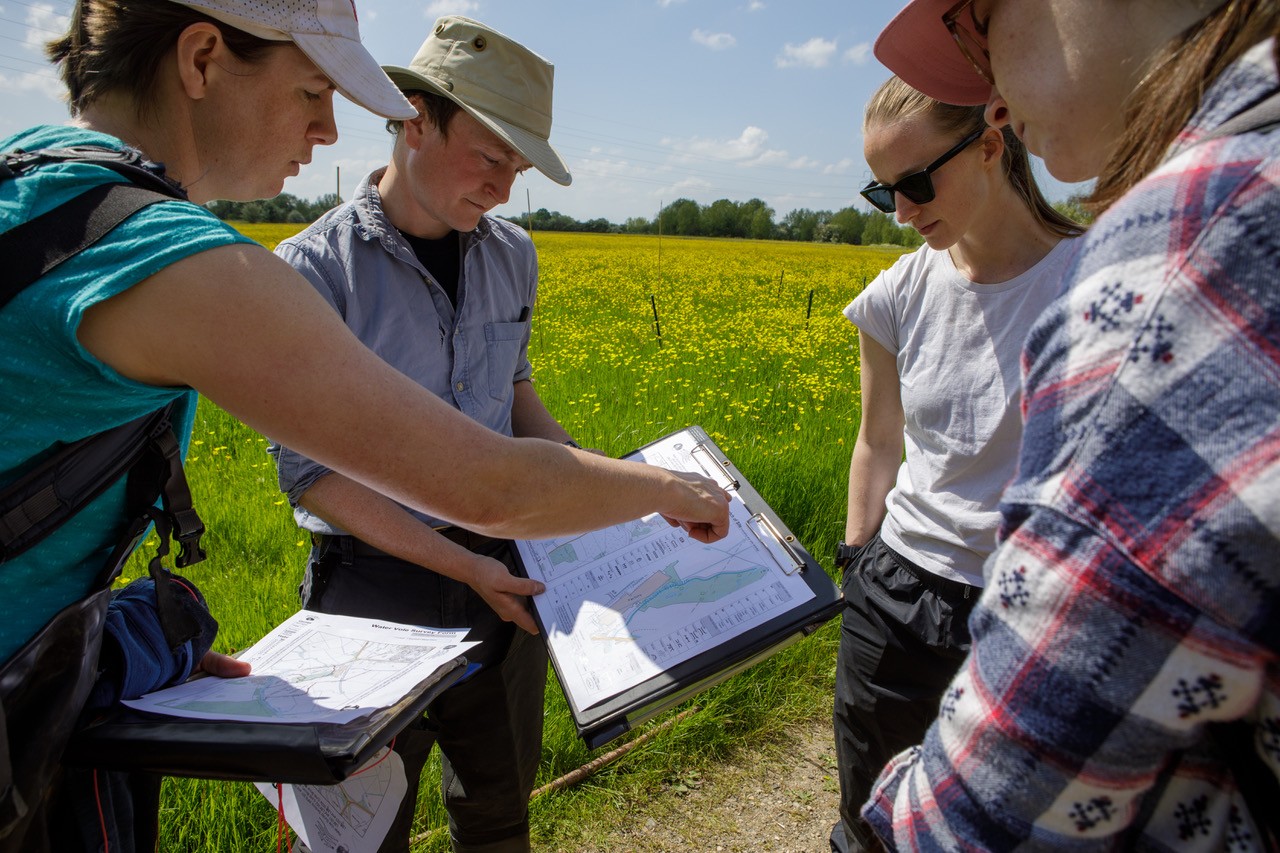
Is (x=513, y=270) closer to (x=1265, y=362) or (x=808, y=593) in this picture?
(x=808, y=593)

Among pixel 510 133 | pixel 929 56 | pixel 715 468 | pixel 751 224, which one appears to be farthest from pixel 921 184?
pixel 751 224

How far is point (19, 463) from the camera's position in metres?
0.95

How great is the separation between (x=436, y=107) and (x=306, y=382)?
1.33 m

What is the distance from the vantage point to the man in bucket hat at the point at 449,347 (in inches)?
72.1

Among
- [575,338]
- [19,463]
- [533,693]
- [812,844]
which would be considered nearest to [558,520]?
[19,463]

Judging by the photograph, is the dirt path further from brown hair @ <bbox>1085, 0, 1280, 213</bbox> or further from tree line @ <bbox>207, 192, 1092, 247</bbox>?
tree line @ <bbox>207, 192, 1092, 247</bbox>

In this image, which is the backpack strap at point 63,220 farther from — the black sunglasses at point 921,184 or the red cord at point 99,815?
the black sunglasses at point 921,184

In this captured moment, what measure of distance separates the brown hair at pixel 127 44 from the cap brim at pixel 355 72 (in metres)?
0.06

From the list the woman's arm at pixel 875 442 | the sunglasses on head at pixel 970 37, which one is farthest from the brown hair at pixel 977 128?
the sunglasses on head at pixel 970 37

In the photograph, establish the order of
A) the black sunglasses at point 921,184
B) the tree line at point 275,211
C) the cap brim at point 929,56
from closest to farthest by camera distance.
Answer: the cap brim at point 929,56, the black sunglasses at point 921,184, the tree line at point 275,211

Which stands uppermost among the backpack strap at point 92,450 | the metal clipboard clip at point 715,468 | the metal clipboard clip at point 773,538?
the backpack strap at point 92,450

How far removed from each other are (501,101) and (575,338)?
626 centimetres

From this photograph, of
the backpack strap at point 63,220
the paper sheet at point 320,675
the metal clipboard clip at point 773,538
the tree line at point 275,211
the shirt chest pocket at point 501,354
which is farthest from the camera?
the tree line at point 275,211

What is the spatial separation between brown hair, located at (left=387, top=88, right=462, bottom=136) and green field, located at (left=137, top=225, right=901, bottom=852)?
6.30ft
